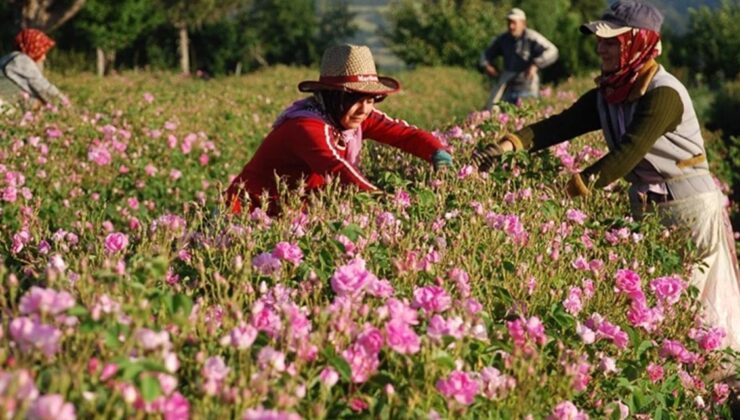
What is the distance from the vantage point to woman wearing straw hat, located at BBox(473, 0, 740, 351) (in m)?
4.61

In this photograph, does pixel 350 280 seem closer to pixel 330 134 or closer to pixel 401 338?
pixel 401 338

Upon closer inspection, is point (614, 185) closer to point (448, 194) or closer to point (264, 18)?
point (448, 194)


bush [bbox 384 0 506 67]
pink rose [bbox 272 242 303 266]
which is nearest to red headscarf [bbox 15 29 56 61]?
pink rose [bbox 272 242 303 266]

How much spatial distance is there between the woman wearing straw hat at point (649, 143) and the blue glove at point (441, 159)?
0.28m

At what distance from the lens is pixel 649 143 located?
15.1 ft

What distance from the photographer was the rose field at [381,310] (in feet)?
7.29

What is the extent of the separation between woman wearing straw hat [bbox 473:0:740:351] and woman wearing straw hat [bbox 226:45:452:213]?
65 cm

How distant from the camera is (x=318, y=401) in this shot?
8.24 feet

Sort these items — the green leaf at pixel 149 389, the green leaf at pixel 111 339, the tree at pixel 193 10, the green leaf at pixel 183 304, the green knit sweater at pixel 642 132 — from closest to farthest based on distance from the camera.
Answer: the green leaf at pixel 149 389, the green leaf at pixel 111 339, the green leaf at pixel 183 304, the green knit sweater at pixel 642 132, the tree at pixel 193 10

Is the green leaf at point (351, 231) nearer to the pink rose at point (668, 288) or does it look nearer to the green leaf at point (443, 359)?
the green leaf at point (443, 359)

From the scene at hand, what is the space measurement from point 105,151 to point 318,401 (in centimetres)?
680

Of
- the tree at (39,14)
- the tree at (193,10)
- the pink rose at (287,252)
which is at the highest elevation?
the pink rose at (287,252)

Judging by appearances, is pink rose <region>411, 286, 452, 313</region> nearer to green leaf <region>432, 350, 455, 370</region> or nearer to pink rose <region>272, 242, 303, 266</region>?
green leaf <region>432, 350, 455, 370</region>

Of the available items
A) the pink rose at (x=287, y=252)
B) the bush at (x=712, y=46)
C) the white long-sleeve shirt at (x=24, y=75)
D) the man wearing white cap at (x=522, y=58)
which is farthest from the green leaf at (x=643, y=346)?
the bush at (x=712, y=46)
